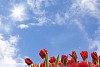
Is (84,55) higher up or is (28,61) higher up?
(84,55)

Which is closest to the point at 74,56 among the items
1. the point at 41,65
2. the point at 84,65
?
the point at 41,65

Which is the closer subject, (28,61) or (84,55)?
(28,61)

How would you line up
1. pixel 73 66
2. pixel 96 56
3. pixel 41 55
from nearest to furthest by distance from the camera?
pixel 73 66 < pixel 41 55 < pixel 96 56

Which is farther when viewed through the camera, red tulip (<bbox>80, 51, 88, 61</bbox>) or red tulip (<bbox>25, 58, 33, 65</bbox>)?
red tulip (<bbox>80, 51, 88, 61</bbox>)

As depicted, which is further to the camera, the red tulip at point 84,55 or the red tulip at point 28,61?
the red tulip at point 84,55

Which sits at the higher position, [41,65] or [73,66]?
[41,65]

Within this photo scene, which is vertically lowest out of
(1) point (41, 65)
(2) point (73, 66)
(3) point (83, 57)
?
(2) point (73, 66)

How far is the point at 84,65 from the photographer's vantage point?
7.48ft

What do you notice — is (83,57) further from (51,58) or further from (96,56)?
(51,58)

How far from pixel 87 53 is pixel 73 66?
121 inches

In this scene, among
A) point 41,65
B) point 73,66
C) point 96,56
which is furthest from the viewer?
point 96,56

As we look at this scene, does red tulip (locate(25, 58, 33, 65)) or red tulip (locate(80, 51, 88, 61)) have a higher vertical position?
red tulip (locate(80, 51, 88, 61))

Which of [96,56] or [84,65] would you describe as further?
[96,56]

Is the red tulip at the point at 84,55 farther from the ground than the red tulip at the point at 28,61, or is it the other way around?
the red tulip at the point at 84,55
